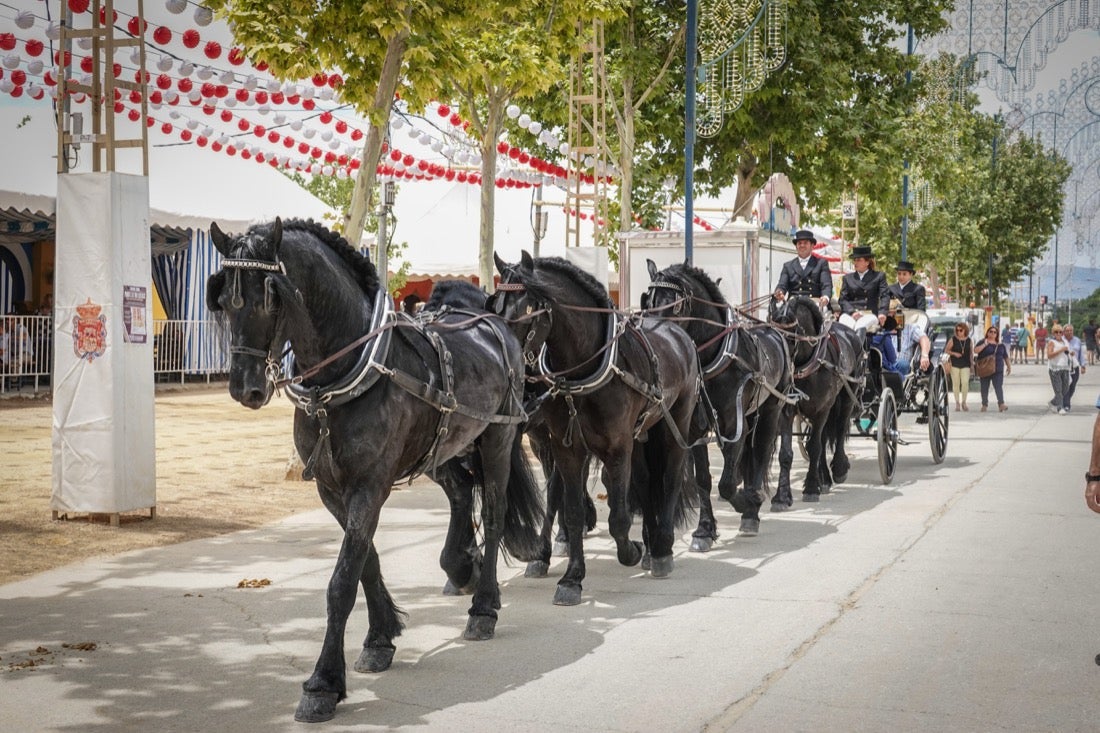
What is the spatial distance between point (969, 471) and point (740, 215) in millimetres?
10458

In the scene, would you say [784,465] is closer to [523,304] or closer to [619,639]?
[523,304]

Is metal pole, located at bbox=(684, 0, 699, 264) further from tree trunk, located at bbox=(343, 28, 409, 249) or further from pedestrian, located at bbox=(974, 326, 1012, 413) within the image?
pedestrian, located at bbox=(974, 326, 1012, 413)

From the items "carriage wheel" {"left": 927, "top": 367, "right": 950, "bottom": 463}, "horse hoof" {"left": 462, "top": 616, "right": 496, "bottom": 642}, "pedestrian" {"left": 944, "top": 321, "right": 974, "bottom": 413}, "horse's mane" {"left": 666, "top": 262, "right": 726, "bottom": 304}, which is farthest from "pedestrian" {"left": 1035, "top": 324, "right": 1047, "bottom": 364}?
"horse hoof" {"left": 462, "top": 616, "right": 496, "bottom": 642}

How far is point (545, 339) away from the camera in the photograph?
7859 mm

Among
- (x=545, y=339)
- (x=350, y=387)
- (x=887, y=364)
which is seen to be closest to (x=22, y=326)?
(x=887, y=364)

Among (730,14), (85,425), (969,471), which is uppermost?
(730,14)

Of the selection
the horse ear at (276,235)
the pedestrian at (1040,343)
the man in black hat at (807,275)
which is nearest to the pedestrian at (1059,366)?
the man in black hat at (807,275)

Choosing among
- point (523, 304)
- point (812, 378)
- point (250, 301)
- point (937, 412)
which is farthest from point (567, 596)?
point (937, 412)

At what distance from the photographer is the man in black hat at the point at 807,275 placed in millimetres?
13828

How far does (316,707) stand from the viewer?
17.3 ft

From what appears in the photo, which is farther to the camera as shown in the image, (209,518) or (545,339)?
(209,518)

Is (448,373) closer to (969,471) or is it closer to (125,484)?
(125,484)

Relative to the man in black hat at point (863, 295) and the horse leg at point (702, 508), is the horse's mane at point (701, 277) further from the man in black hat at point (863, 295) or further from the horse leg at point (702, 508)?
the man in black hat at point (863, 295)

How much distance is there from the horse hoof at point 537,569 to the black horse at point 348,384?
1570mm
